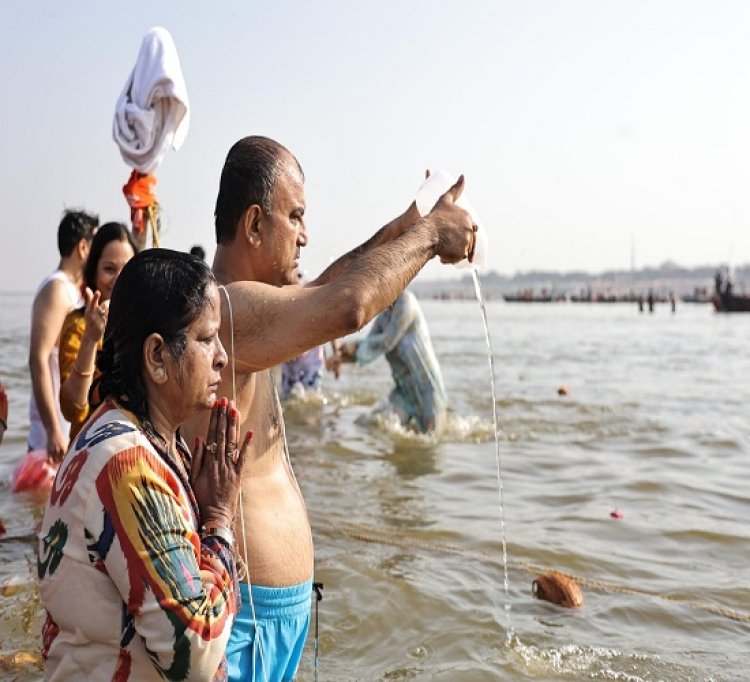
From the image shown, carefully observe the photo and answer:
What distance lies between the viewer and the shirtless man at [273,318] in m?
2.43

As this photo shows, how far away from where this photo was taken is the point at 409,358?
9.98 metres

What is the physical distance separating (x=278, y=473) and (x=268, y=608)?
1.31 feet

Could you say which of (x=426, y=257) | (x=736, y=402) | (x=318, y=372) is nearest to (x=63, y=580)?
(x=426, y=257)

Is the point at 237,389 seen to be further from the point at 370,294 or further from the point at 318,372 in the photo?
the point at 318,372

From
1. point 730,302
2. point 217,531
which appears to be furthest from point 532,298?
point 217,531

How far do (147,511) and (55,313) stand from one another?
3662 mm

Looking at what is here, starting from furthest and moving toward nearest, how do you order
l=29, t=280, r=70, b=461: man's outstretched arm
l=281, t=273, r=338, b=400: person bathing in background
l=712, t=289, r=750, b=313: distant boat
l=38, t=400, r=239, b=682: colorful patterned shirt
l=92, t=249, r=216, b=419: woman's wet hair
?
l=712, t=289, r=750, b=313: distant boat < l=281, t=273, r=338, b=400: person bathing in background < l=29, t=280, r=70, b=461: man's outstretched arm < l=92, t=249, r=216, b=419: woman's wet hair < l=38, t=400, r=239, b=682: colorful patterned shirt

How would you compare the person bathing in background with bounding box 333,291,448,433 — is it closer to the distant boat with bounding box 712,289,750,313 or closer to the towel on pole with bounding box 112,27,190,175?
the towel on pole with bounding box 112,27,190,175

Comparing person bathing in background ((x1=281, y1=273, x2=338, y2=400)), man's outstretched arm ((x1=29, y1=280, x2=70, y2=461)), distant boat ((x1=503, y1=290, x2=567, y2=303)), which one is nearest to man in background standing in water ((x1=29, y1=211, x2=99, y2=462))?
man's outstretched arm ((x1=29, y1=280, x2=70, y2=461))

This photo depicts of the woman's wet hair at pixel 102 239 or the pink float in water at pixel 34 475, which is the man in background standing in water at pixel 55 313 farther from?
the pink float in water at pixel 34 475

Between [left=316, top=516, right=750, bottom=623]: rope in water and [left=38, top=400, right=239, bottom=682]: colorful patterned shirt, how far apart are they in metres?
4.12

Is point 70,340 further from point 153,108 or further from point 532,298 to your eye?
point 532,298

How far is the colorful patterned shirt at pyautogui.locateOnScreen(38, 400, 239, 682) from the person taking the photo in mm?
1771

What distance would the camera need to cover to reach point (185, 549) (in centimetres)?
182
